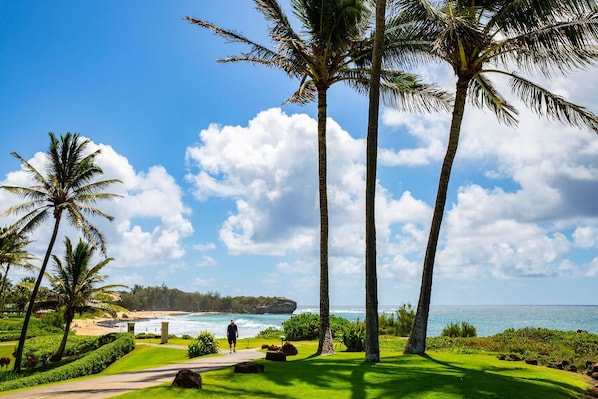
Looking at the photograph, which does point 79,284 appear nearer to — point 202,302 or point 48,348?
point 48,348

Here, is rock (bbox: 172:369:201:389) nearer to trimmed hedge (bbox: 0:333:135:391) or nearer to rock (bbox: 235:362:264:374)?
rock (bbox: 235:362:264:374)

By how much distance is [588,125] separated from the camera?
15109 millimetres

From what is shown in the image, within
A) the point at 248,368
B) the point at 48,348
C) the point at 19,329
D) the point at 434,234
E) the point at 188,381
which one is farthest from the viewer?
the point at 19,329

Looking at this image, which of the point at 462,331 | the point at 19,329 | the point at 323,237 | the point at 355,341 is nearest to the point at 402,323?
the point at 462,331

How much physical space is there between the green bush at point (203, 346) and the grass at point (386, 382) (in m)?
8.37

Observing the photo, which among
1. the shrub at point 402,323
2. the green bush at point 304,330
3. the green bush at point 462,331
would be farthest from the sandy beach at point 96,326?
the green bush at point 462,331

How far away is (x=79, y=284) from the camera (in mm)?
29344

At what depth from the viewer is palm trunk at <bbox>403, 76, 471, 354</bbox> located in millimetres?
15031

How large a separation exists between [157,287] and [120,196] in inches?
3262

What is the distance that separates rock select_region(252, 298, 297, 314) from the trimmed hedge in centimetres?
7201

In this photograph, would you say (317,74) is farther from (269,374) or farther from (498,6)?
(269,374)

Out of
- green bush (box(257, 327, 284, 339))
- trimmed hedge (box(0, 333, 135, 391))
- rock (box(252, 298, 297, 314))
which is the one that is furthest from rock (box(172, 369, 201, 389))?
rock (box(252, 298, 297, 314))

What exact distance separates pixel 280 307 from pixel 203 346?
262 feet

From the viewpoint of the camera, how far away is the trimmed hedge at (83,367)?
17359 millimetres
